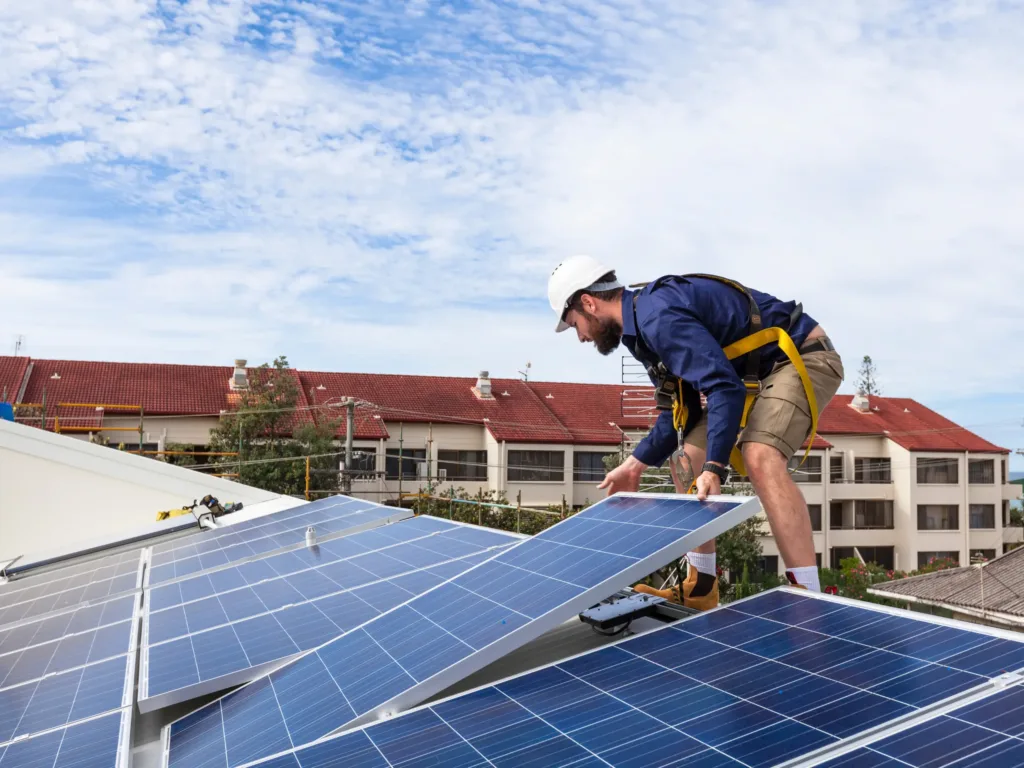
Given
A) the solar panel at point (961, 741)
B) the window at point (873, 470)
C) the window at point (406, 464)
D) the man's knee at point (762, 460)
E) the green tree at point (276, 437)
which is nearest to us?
the solar panel at point (961, 741)

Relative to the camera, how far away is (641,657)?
9.32 ft

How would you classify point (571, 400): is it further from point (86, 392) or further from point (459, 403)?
point (86, 392)

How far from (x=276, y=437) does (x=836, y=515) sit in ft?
113

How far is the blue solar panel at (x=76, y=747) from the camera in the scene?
287 cm

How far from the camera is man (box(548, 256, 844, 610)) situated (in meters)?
3.77

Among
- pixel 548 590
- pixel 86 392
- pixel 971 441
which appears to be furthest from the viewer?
pixel 971 441

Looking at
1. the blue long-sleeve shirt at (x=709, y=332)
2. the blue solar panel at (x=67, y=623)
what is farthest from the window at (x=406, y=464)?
the blue long-sleeve shirt at (x=709, y=332)

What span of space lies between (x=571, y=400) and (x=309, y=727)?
45.2m

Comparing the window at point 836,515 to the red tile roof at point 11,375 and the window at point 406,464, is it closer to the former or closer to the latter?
the window at point 406,464

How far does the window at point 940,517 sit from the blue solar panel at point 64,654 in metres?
56.4

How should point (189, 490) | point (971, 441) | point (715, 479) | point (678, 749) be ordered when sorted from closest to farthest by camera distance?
point (678, 749), point (715, 479), point (189, 490), point (971, 441)

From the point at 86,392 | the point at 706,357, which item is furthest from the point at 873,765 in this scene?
the point at 86,392

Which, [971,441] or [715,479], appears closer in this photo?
[715,479]

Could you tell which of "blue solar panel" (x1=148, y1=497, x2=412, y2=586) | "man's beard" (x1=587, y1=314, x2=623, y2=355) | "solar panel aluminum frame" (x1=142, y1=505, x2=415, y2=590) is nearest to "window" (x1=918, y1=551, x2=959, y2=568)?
"blue solar panel" (x1=148, y1=497, x2=412, y2=586)
